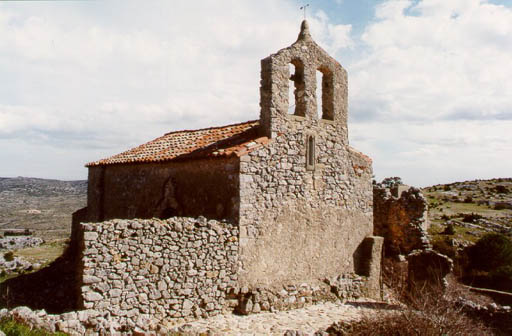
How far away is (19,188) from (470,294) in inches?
2737

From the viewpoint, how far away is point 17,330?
7.01 meters

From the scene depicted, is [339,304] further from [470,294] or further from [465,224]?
[465,224]

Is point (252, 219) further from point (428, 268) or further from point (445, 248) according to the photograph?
point (445, 248)

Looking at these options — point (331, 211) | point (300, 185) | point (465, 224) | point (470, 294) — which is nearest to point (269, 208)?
point (300, 185)

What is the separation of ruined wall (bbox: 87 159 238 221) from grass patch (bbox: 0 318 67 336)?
198 inches

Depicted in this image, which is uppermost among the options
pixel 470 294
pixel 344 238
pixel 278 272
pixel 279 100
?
pixel 279 100

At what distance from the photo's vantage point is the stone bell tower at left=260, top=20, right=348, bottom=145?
1198 centimetres

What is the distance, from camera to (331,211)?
42.9 ft

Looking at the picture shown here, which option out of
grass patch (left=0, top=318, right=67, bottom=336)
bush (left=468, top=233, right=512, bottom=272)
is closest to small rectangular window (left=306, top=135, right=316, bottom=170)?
grass patch (left=0, top=318, right=67, bottom=336)

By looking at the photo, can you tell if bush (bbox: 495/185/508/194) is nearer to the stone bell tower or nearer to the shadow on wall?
the stone bell tower

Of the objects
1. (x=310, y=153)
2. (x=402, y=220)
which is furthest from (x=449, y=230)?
(x=310, y=153)

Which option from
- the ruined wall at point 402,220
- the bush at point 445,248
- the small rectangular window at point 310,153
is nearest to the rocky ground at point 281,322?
the small rectangular window at point 310,153

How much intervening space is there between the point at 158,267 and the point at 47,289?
6475mm

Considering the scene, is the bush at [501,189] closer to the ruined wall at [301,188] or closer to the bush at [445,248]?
the bush at [445,248]
